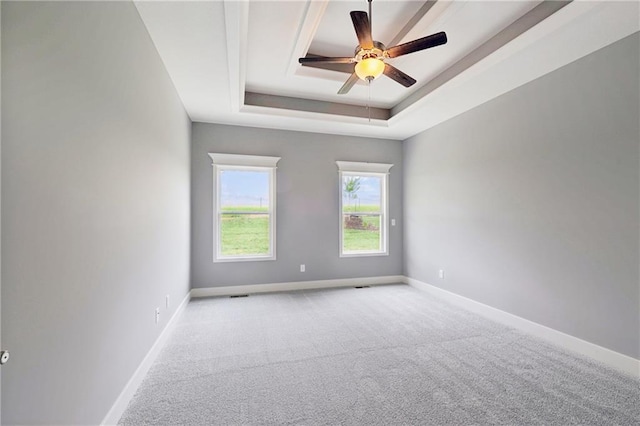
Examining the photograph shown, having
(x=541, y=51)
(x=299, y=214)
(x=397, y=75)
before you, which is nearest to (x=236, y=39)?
(x=397, y=75)

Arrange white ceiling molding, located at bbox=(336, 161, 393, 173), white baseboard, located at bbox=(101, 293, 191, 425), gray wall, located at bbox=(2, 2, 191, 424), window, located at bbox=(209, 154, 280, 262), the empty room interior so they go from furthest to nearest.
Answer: white ceiling molding, located at bbox=(336, 161, 393, 173) → window, located at bbox=(209, 154, 280, 262) → white baseboard, located at bbox=(101, 293, 191, 425) → the empty room interior → gray wall, located at bbox=(2, 2, 191, 424)

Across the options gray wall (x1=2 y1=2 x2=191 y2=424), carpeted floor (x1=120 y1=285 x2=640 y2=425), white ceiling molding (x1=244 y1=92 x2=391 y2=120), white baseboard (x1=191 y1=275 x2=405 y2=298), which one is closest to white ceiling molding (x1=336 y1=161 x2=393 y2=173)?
white ceiling molding (x1=244 y1=92 x2=391 y2=120)

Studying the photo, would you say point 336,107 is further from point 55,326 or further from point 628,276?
point 55,326

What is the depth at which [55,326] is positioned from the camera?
1.16 meters

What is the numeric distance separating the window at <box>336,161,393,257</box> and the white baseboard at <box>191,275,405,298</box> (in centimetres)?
46

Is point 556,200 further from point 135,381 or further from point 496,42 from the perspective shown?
point 135,381

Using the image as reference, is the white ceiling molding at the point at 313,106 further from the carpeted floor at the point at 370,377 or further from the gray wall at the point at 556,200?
the carpeted floor at the point at 370,377

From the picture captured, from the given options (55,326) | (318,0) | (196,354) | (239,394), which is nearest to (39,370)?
(55,326)

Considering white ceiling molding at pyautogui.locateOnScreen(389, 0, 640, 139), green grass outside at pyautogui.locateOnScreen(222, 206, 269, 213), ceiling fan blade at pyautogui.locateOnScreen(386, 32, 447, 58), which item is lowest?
green grass outside at pyautogui.locateOnScreen(222, 206, 269, 213)

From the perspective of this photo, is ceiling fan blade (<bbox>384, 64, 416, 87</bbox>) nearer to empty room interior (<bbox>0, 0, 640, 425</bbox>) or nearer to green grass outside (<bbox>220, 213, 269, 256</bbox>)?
empty room interior (<bbox>0, 0, 640, 425</bbox>)

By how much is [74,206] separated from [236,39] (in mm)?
1776

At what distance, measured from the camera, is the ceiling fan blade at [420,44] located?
208cm

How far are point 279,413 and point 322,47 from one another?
126 inches

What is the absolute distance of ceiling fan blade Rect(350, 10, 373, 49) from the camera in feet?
6.47
